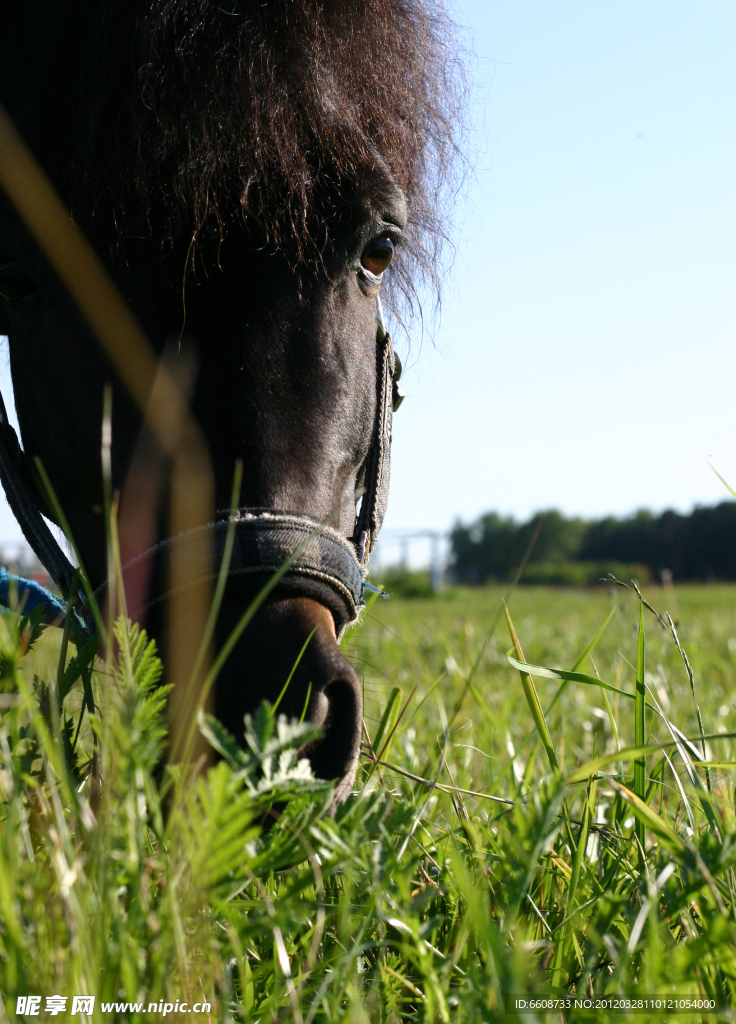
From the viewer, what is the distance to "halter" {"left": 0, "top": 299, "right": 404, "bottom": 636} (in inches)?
42.4

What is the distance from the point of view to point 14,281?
1.50 metres

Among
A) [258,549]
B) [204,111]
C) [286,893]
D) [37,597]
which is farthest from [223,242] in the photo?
[286,893]

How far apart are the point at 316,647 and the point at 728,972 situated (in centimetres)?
54

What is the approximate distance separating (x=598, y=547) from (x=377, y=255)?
7852 cm

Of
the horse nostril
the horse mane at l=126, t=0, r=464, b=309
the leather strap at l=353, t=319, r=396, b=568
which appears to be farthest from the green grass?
the horse mane at l=126, t=0, r=464, b=309

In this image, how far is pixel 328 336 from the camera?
4.62ft

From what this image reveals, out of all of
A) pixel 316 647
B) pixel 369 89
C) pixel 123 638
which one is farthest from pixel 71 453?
pixel 369 89

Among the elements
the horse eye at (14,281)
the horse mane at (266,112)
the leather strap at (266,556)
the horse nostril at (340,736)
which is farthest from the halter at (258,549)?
the horse mane at (266,112)

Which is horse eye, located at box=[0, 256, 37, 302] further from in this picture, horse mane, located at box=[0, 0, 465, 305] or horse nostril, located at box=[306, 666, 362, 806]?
horse nostril, located at box=[306, 666, 362, 806]

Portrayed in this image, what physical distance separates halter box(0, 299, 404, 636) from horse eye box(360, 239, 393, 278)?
32 cm

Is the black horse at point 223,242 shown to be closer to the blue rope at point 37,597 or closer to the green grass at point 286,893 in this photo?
the blue rope at point 37,597

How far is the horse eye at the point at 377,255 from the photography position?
1.62m

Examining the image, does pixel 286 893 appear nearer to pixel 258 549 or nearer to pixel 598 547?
pixel 258 549

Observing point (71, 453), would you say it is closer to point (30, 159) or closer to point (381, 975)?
point (30, 159)
